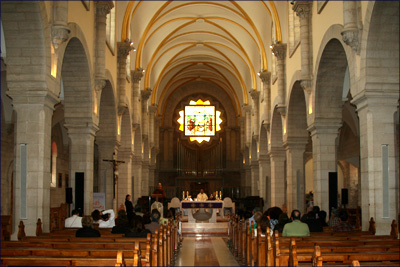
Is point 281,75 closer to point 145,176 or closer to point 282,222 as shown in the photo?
point 282,222

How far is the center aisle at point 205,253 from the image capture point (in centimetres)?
1385

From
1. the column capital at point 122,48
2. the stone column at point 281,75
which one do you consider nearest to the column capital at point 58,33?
the column capital at point 122,48

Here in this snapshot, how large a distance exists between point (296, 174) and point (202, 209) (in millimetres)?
6108

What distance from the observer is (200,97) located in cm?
4731

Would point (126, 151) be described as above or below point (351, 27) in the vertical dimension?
below

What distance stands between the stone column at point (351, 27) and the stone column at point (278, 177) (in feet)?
43.6

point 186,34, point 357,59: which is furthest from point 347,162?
point 357,59

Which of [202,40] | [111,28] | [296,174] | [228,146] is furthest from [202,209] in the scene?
[228,146]

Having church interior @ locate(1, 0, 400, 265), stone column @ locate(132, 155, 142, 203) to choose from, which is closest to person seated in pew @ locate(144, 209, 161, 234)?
church interior @ locate(1, 0, 400, 265)

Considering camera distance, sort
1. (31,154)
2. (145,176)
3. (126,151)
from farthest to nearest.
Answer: (145,176) → (126,151) → (31,154)

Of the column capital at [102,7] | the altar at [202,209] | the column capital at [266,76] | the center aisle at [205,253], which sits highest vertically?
the column capital at [102,7]

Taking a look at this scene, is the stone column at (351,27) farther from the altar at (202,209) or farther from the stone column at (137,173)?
the stone column at (137,173)

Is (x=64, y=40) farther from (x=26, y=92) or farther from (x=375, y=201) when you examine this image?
(x=375, y=201)

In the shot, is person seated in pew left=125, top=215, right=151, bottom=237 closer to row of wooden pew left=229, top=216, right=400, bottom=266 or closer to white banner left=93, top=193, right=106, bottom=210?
row of wooden pew left=229, top=216, right=400, bottom=266
